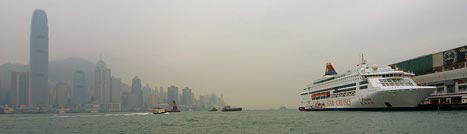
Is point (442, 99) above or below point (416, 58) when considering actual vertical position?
below

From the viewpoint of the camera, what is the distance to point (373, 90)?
67.6m

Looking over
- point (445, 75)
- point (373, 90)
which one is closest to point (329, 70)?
point (445, 75)

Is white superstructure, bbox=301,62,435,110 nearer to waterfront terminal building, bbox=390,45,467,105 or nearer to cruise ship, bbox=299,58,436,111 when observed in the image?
cruise ship, bbox=299,58,436,111

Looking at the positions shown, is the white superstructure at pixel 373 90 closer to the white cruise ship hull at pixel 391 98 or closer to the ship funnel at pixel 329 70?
the white cruise ship hull at pixel 391 98

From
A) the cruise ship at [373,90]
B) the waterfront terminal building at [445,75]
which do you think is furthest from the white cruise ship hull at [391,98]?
the waterfront terminal building at [445,75]

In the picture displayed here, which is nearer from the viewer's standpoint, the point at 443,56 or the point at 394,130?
the point at 394,130

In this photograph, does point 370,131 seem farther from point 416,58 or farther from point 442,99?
point 416,58

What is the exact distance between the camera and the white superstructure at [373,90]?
6469cm

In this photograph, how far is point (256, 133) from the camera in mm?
37500

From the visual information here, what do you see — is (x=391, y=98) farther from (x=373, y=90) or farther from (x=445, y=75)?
(x=445, y=75)

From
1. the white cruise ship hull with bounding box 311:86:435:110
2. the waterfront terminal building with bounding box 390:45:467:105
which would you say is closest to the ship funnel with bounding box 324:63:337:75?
the waterfront terminal building with bounding box 390:45:467:105

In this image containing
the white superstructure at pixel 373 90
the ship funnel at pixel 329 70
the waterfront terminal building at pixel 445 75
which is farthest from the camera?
the ship funnel at pixel 329 70

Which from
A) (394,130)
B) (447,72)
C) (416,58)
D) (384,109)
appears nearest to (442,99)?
(447,72)

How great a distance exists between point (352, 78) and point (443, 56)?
70.4 feet
